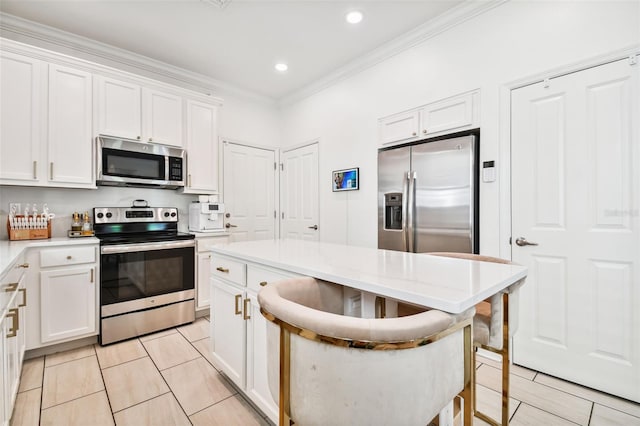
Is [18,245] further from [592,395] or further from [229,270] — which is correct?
[592,395]

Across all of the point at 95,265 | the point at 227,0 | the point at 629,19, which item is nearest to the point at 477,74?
the point at 629,19

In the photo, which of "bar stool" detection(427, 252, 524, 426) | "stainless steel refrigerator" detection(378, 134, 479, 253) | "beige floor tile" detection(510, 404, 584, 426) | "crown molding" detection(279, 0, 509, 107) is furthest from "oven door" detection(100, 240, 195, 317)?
"beige floor tile" detection(510, 404, 584, 426)

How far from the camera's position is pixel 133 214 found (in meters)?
3.18

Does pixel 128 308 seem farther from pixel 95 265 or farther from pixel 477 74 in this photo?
pixel 477 74

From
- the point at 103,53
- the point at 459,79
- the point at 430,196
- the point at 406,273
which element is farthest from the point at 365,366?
the point at 103,53

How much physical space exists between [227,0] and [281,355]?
2795mm

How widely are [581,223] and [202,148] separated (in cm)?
358

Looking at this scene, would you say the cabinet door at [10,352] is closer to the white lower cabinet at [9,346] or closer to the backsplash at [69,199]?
the white lower cabinet at [9,346]

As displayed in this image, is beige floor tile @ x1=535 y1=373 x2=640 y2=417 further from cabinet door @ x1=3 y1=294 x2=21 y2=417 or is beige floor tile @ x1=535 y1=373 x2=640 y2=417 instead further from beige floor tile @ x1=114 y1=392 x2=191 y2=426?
cabinet door @ x1=3 y1=294 x2=21 y2=417

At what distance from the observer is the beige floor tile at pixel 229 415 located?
1.64 m

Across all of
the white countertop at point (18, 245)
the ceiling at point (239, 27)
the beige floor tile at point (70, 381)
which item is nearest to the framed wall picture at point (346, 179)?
the ceiling at point (239, 27)

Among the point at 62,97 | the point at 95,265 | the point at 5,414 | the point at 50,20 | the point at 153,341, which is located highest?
the point at 50,20

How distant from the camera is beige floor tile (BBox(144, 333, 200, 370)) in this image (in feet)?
7.55

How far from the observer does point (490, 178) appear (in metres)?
2.34
